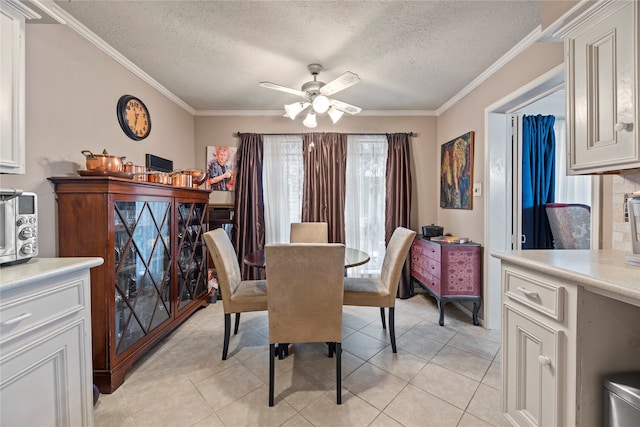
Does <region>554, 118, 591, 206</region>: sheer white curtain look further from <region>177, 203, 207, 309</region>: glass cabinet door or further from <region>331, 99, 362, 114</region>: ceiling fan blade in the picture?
<region>177, 203, 207, 309</region>: glass cabinet door

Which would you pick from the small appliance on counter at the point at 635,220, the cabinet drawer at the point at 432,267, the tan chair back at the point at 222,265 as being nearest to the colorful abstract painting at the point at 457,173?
the cabinet drawer at the point at 432,267

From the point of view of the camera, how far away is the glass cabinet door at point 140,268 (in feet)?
5.93

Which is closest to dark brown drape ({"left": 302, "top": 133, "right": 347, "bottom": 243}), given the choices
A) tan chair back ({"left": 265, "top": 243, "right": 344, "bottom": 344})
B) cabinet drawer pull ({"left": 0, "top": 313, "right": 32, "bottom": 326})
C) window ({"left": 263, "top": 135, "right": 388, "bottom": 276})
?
window ({"left": 263, "top": 135, "right": 388, "bottom": 276})

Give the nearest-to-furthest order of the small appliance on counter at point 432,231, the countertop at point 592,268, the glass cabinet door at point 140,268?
1. the countertop at point 592,268
2. the glass cabinet door at point 140,268
3. the small appliance on counter at point 432,231

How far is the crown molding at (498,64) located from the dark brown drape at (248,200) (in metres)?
2.46

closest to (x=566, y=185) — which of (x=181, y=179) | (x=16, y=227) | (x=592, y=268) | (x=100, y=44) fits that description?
(x=592, y=268)

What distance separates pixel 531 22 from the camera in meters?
1.81

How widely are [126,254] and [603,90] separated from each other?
2834mm

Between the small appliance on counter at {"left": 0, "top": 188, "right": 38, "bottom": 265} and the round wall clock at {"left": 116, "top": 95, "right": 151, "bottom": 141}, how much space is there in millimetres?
1422

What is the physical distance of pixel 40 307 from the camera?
97 cm

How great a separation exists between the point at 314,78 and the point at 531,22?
1658mm

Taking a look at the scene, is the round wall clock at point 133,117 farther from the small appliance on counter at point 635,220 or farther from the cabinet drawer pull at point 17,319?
the small appliance on counter at point 635,220

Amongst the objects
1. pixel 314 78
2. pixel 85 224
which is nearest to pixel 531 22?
pixel 314 78

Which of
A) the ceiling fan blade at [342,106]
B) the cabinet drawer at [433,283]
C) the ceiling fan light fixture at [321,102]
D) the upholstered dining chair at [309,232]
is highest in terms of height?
the ceiling fan blade at [342,106]
